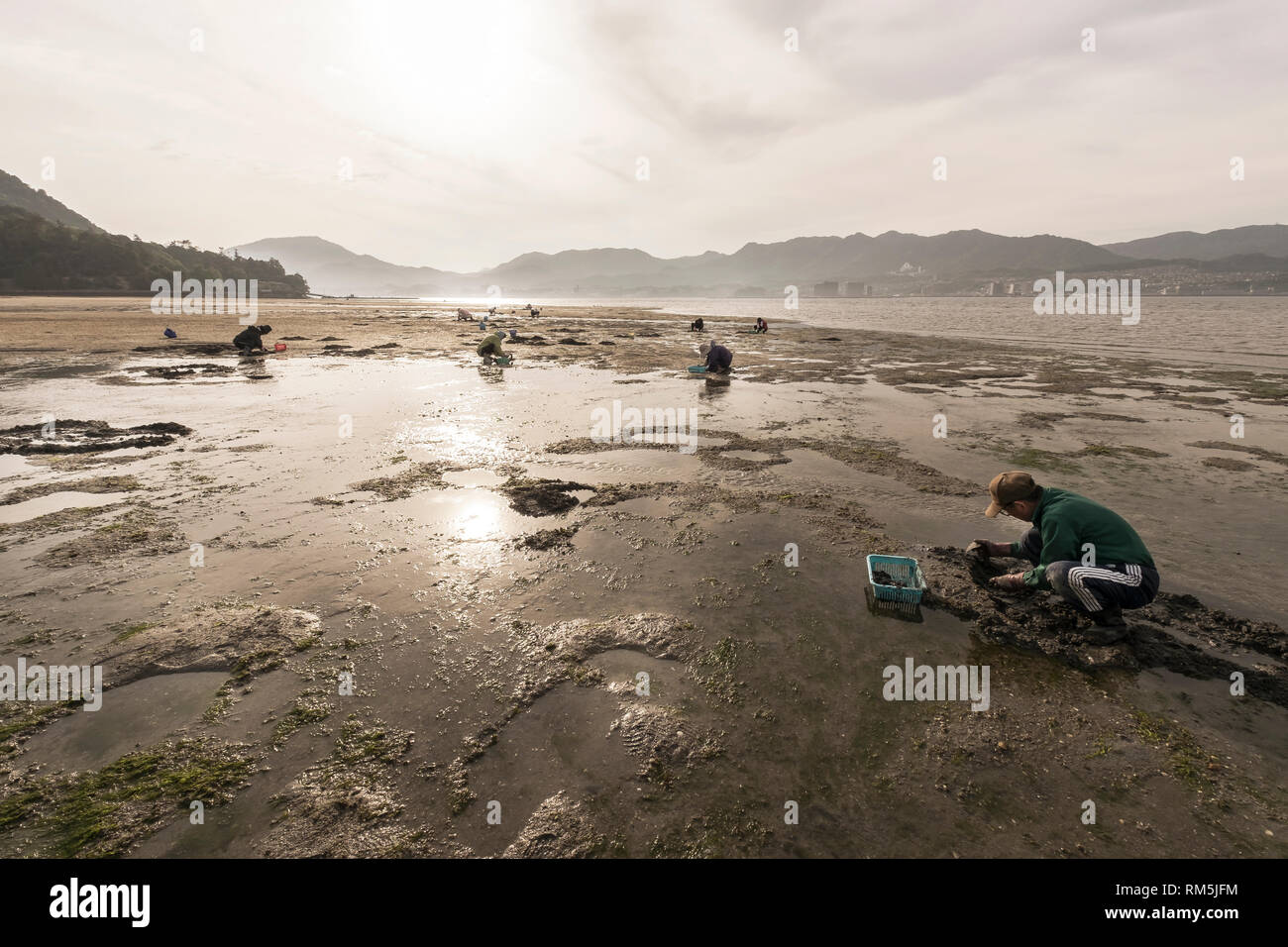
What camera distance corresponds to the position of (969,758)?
3631mm

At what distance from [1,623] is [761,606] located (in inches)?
294

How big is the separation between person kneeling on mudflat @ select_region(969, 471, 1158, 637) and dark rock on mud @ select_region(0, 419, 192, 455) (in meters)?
14.9

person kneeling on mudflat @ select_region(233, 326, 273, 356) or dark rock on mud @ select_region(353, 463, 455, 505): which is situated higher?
person kneeling on mudflat @ select_region(233, 326, 273, 356)

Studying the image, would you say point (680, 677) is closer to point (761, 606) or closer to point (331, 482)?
point (761, 606)

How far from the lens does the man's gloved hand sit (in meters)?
5.52

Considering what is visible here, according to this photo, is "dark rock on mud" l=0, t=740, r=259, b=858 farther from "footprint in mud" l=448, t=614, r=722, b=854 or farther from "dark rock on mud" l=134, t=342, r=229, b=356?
"dark rock on mud" l=134, t=342, r=229, b=356

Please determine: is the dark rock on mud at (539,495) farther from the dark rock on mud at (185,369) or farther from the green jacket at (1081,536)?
the dark rock on mud at (185,369)

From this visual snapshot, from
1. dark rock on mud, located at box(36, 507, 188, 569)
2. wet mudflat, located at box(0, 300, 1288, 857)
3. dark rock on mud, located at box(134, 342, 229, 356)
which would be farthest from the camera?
dark rock on mud, located at box(134, 342, 229, 356)

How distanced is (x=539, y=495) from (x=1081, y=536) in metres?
6.94

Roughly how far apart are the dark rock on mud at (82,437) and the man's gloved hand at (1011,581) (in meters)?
14.8

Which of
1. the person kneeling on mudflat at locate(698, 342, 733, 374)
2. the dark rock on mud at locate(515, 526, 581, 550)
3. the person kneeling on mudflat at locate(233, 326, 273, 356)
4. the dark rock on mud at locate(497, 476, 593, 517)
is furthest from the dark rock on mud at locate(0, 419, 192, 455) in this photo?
the person kneeling on mudflat at locate(698, 342, 733, 374)

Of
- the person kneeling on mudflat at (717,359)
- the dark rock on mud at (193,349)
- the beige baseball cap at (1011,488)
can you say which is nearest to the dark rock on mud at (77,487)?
the beige baseball cap at (1011,488)

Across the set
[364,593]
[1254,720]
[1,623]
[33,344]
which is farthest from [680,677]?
[33,344]

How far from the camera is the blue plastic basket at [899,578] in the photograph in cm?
534
